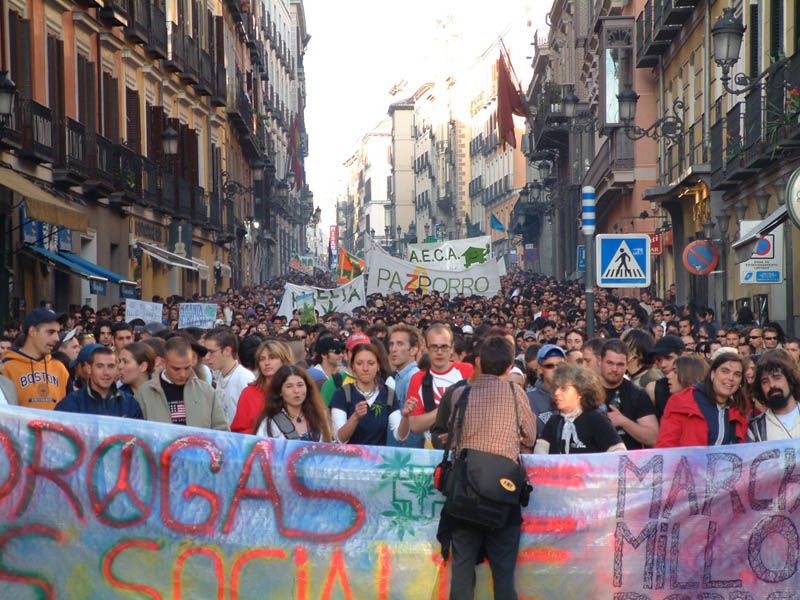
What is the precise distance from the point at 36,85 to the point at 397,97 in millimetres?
132681

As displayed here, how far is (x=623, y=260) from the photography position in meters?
Result: 14.9

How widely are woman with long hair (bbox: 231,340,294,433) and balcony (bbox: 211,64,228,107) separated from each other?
32.4m

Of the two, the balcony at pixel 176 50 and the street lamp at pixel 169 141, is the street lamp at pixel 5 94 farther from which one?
the balcony at pixel 176 50

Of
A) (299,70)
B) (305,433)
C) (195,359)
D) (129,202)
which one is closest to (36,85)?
(129,202)

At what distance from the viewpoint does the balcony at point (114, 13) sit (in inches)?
1070

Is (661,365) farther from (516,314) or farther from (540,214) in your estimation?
(540,214)

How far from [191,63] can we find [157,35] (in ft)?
16.8

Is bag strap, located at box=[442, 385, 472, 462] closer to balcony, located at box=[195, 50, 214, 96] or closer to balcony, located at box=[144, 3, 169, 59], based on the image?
balcony, located at box=[144, 3, 169, 59]

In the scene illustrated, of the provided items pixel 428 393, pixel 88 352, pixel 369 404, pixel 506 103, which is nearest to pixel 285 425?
pixel 369 404

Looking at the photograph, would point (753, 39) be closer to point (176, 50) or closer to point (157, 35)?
point (157, 35)

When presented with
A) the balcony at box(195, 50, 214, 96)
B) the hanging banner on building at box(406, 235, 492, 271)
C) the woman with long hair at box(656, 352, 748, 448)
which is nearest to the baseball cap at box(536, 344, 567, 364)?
the woman with long hair at box(656, 352, 748, 448)

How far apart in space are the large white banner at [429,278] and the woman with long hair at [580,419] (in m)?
23.0

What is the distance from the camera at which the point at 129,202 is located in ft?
94.3

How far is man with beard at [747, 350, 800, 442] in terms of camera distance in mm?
7582
